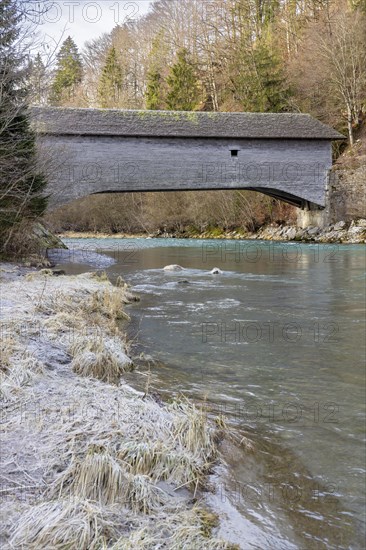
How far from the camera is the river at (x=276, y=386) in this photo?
6.30 ft

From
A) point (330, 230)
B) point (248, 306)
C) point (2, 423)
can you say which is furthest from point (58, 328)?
point (330, 230)

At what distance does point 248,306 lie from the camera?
21.9 feet

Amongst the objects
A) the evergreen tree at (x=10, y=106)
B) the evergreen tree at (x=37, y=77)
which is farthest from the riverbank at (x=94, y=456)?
the evergreen tree at (x=37, y=77)

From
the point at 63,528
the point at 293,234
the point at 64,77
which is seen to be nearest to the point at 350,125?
the point at 293,234

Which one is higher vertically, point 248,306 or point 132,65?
point 132,65

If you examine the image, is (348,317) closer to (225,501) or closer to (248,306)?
(248,306)

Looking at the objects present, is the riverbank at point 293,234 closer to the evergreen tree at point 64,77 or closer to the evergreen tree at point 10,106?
the evergreen tree at point 64,77

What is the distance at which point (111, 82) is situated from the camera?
107 ft

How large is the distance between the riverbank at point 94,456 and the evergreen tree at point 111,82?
100 ft

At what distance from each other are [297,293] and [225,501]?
233 inches

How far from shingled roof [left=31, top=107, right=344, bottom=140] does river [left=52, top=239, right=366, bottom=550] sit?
8566 millimetres

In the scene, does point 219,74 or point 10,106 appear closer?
point 10,106

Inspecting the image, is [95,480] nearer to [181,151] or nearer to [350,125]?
[181,151]

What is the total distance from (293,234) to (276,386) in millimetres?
17350
